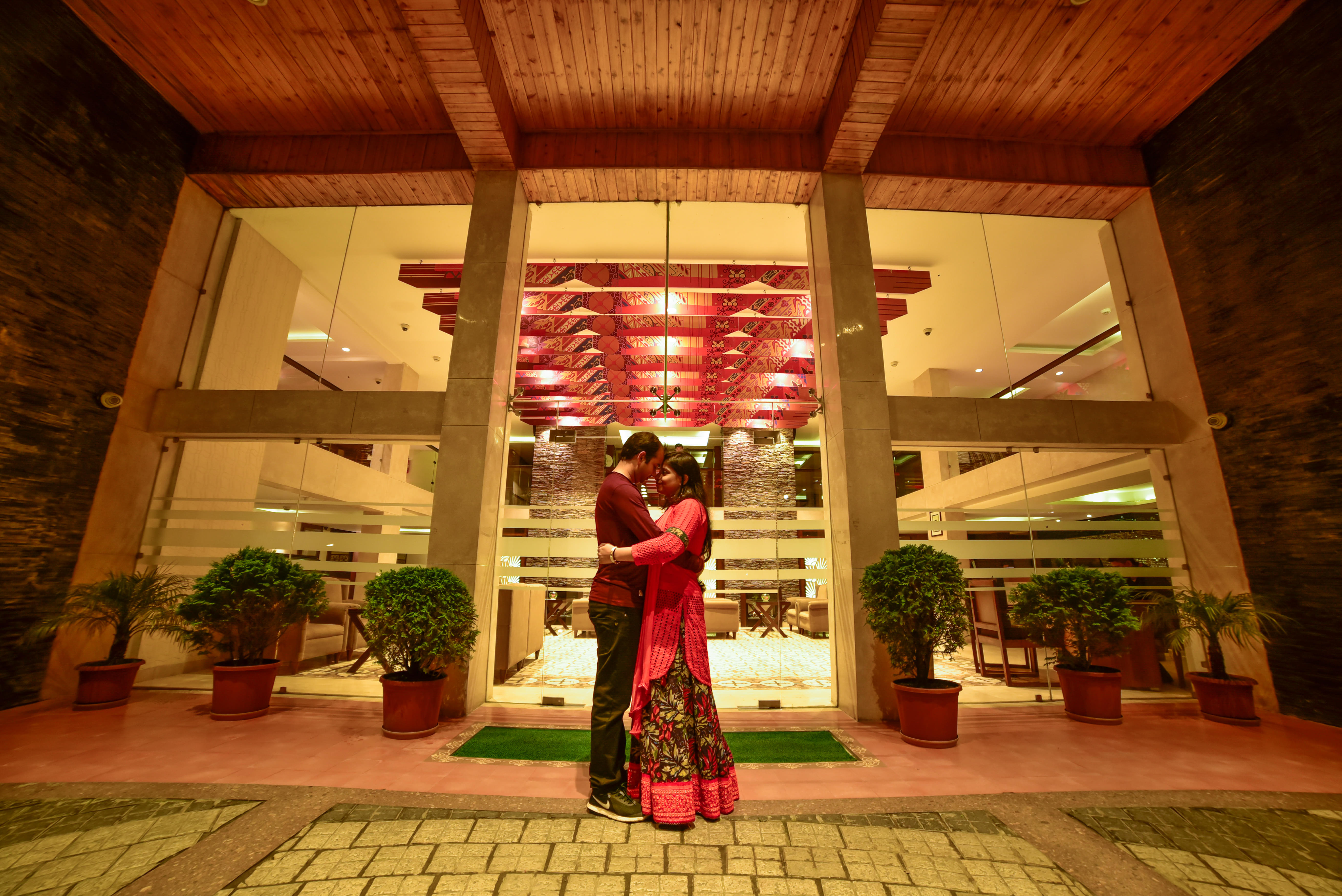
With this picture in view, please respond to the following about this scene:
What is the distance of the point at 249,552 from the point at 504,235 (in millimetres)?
3275

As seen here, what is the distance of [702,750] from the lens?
2.24m

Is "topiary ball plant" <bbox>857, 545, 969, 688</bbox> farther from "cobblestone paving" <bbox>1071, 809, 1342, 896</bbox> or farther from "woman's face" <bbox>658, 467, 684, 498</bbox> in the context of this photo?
"woman's face" <bbox>658, 467, 684, 498</bbox>

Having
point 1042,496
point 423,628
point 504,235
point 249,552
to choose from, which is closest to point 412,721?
point 423,628

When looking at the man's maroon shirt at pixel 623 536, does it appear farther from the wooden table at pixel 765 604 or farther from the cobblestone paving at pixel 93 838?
the wooden table at pixel 765 604

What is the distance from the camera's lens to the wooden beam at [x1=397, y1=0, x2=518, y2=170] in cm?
373

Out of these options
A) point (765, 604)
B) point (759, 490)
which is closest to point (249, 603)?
point (765, 604)

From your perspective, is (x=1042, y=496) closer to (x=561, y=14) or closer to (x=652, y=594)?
(x=652, y=594)

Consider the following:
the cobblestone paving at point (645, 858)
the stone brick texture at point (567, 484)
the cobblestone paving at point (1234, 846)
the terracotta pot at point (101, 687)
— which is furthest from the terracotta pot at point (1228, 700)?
the terracotta pot at point (101, 687)

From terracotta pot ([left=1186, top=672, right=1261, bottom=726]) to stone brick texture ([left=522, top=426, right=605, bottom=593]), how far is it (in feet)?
15.8

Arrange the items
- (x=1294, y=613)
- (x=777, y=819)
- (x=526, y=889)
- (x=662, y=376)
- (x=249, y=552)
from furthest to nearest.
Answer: (x=662, y=376) → (x=1294, y=613) → (x=249, y=552) → (x=777, y=819) → (x=526, y=889)

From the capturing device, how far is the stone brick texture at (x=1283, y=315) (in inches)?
153

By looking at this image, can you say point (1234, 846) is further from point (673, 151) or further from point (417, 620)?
point (673, 151)

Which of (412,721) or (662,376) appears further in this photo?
(662,376)

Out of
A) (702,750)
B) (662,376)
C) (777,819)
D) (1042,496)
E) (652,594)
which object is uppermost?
(662,376)
